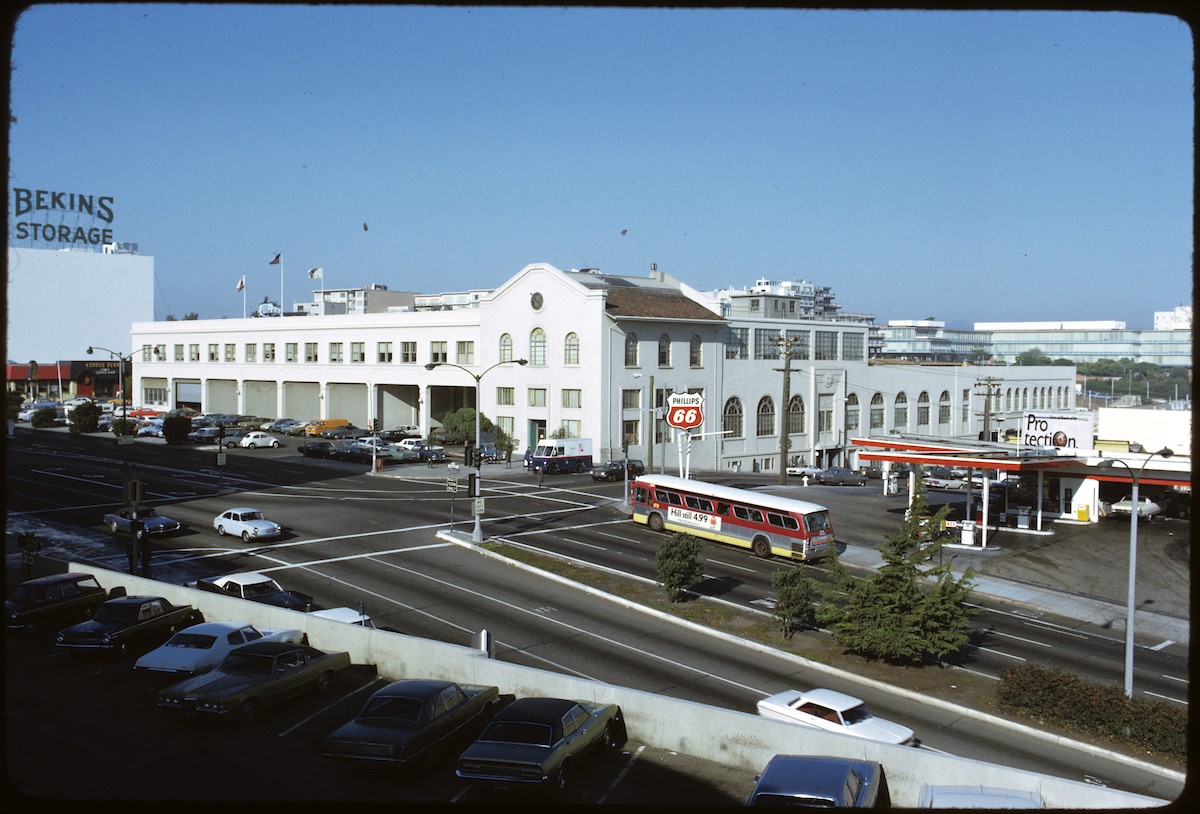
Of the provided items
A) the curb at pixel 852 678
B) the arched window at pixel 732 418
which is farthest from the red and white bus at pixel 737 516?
the arched window at pixel 732 418

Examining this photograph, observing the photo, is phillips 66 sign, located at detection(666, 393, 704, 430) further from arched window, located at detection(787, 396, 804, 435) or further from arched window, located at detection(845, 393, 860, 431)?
arched window, located at detection(845, 393, 860, 431)

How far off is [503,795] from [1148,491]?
170 ft

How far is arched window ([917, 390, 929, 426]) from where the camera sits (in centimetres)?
10275

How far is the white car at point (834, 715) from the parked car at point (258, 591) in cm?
1483

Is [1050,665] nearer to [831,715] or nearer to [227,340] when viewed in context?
[831,715]

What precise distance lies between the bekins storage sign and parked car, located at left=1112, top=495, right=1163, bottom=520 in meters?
3.40

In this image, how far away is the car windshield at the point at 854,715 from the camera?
800 inches

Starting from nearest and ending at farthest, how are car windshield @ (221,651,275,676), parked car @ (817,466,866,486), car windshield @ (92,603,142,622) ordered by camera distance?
car windshield @ (221,651,275,676) → car windshield @ (92,603,142,622) → parked car @ (817,466,866,486)

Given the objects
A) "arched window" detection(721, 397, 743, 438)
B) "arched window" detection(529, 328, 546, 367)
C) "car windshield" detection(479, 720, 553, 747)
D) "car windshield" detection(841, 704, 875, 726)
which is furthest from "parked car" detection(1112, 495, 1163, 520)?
"car windshield" detection(479, 720, 553, 747)

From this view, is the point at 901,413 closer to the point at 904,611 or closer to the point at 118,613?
the point at 904,611

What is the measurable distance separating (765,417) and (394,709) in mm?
73711

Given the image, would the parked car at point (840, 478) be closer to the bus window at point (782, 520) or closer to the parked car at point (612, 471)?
the parked car at point (612, 471)

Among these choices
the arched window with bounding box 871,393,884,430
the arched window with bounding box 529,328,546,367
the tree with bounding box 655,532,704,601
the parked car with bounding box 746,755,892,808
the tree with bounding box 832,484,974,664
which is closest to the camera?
the parked car with bounding box 746,755,892,808

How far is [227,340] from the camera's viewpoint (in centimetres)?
10756
